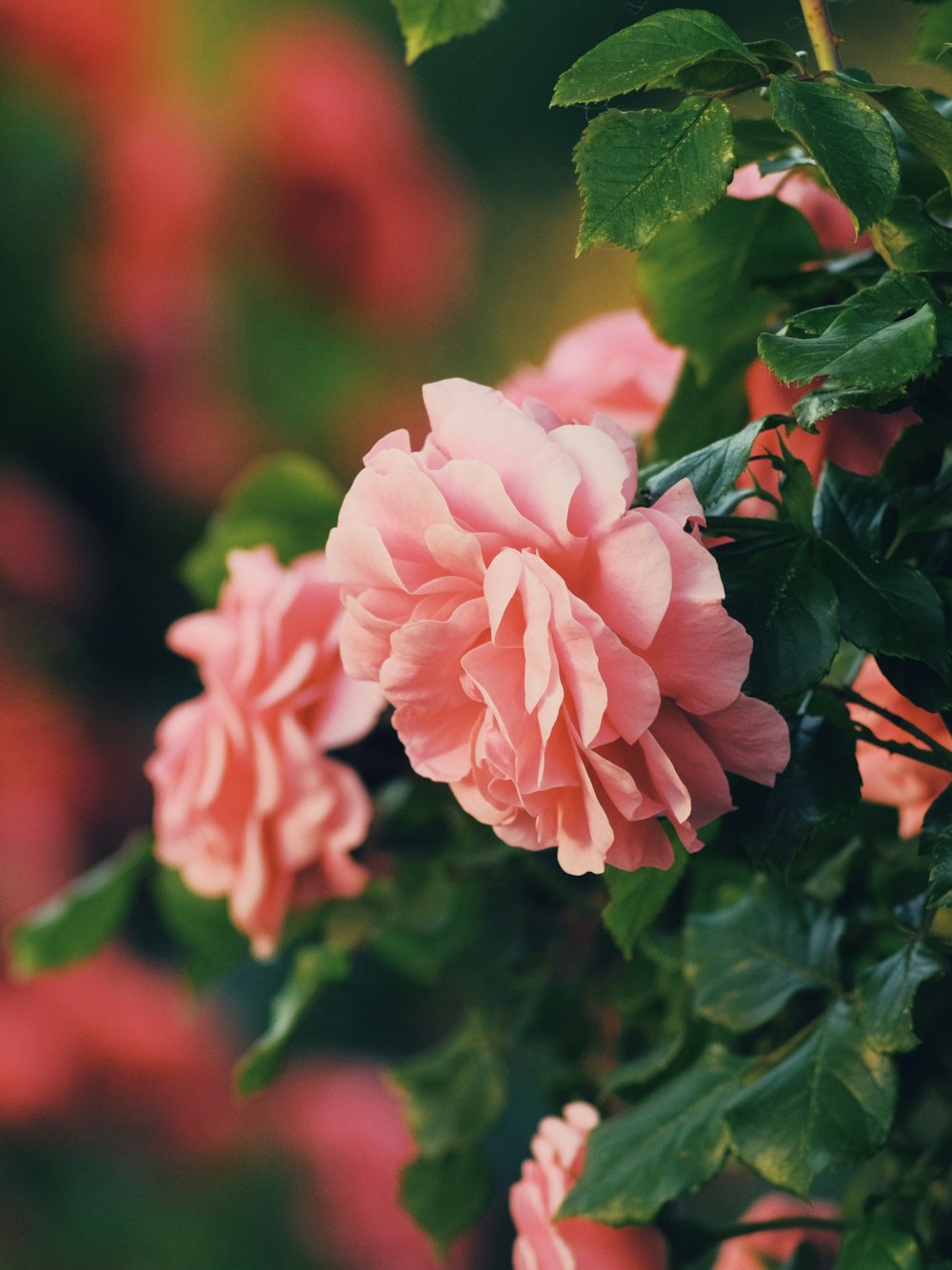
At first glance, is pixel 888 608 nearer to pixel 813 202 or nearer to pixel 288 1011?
pixel 813 202

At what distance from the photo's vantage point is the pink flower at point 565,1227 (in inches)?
9.2

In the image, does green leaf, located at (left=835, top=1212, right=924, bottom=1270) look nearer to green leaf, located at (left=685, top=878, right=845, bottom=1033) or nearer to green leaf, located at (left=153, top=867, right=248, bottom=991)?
green leaf, located at (left=685, top=878, right=845, bottom=1033)

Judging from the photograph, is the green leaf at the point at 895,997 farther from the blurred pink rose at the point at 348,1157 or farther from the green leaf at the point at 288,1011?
the blurred pink rose at the point at 348,1157

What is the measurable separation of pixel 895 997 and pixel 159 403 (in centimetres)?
53

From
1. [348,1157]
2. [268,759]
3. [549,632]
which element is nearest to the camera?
[549,632]

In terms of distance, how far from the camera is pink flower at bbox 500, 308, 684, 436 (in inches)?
11.3

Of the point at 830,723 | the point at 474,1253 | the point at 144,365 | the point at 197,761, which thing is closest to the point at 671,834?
the point at 830,723

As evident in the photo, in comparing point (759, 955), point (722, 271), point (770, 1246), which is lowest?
point (770, 1246)

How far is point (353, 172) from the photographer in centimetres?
63

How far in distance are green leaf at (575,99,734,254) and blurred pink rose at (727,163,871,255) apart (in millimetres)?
71

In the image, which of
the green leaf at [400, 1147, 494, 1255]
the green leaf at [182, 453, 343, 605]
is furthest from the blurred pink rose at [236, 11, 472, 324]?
the green leaf at [400, 1147, 494, 1255]

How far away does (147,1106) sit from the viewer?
0.64m

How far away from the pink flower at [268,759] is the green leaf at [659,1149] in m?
0.08

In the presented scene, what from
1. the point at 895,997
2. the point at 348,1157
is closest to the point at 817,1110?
the point at 895,997
